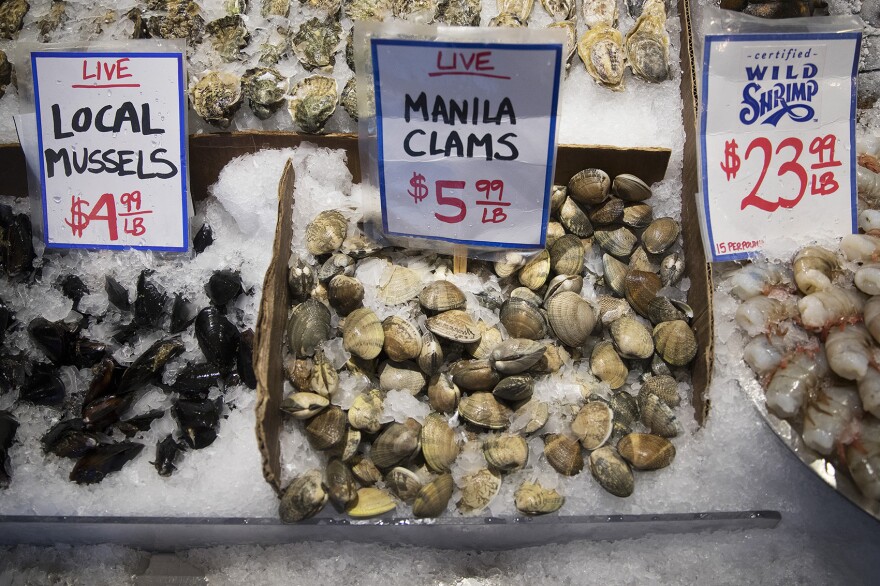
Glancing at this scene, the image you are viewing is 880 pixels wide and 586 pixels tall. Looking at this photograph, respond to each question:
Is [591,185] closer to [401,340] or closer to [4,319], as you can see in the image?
[401,340]

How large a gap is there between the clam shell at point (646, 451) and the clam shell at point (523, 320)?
35 cm

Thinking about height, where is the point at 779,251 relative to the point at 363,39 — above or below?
below

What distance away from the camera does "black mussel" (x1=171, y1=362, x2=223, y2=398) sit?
1566 millimetres

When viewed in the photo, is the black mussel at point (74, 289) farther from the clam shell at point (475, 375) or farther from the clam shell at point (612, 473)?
A: the clam shell at point (612, 473)

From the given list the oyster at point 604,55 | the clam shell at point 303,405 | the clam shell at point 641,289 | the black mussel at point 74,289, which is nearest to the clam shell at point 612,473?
the clam shell at point 641,289

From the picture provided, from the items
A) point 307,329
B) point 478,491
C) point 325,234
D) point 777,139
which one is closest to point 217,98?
point 325,234

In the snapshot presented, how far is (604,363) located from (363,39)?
1003 mm

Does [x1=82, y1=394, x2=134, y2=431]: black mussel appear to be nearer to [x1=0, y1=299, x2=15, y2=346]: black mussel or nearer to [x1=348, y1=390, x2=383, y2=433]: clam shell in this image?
[x1=0, y1=299, x2=15, y2=346]: black mussel

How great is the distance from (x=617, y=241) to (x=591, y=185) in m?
0.18

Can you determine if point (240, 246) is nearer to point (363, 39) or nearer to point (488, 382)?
point (363, 39)

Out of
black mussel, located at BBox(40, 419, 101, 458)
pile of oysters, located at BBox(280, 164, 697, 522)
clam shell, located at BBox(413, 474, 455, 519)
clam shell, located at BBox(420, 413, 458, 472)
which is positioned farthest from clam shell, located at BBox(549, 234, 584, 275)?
black mussel, located at BBox(40, 419, 101, 458)

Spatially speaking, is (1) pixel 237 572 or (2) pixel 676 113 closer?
(1) pixel 237 572

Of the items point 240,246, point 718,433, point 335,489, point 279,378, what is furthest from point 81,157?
point 718,433

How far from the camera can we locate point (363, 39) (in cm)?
136
